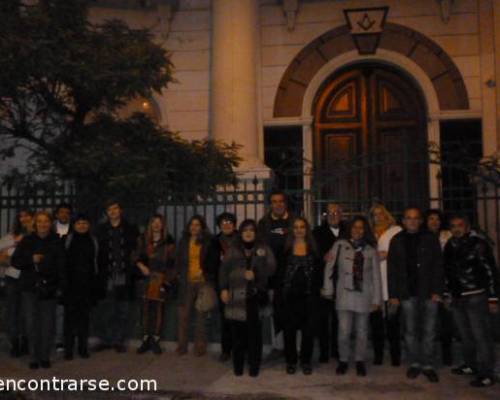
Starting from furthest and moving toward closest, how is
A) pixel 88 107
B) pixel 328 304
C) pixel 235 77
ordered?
pixel 235 77 < pixel 88 107 < pixel 328 304

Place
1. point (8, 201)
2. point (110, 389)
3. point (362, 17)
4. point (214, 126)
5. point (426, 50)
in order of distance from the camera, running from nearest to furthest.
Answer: point (110, 389) < point (8, 201) < point (362, 17) < point (214, 126) < point (426, 50)

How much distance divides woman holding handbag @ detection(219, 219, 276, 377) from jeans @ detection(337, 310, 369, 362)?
867 mm

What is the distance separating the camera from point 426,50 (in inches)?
510

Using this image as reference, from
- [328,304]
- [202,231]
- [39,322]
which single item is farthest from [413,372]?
[39,322]

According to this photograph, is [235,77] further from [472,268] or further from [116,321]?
[472,268]

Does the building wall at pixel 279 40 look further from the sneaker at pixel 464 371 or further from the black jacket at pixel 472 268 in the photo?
the sneaker at pixel 464 371

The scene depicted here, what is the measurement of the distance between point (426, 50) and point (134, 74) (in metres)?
7.17

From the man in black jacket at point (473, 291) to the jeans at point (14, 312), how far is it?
16.8ft

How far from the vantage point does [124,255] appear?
26.5 ft

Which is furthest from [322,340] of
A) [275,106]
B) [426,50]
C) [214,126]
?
[426,50]

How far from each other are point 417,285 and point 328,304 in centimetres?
102

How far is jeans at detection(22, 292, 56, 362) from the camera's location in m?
7.41

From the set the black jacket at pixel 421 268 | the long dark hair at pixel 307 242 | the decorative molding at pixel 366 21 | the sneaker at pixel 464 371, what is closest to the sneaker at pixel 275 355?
the long dark hair at pixel 307 242

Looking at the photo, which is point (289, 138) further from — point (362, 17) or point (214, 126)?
point (362, 17)
